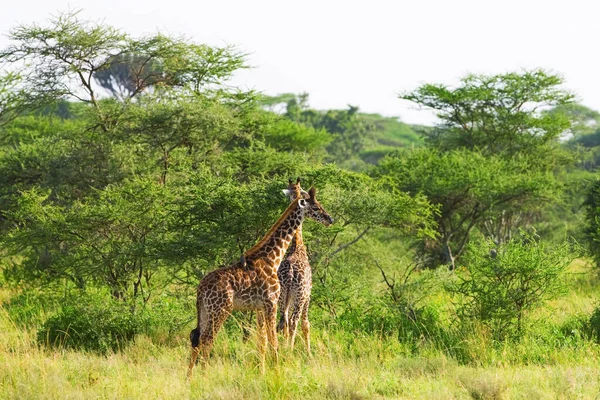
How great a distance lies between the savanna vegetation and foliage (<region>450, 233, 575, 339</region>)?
3 centimetres

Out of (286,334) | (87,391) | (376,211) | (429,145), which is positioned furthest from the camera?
(429,145)

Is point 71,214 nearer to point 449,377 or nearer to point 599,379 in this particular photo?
point 449,377

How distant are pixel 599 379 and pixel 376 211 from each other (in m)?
5.03

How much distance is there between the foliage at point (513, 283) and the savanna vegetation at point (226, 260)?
27mm

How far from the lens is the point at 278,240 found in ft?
28.2

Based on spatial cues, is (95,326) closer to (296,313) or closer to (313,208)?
(296,313)

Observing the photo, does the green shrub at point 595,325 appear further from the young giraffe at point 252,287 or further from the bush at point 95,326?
the bush at point 95,326

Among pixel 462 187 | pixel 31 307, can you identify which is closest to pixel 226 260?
pixel 31 307

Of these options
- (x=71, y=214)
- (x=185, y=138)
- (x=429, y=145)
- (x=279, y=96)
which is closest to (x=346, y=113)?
(x=279, y=96)

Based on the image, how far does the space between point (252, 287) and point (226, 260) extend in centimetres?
329

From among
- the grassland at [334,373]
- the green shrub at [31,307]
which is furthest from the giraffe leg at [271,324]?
the green shrub at [31,307]

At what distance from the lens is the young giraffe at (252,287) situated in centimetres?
802

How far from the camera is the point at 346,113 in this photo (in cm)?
5634

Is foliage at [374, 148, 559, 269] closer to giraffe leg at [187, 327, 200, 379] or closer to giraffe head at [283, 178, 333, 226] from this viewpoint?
giraffe head at [283, 178, 333, 226]
